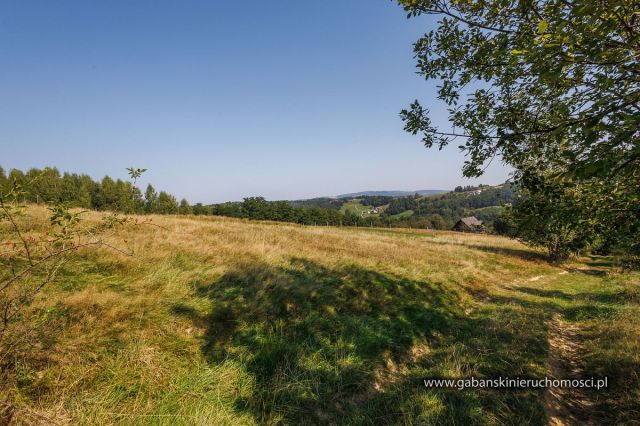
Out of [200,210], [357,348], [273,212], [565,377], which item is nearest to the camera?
[565,377]

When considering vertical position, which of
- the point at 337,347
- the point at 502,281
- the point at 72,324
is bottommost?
the point at 502,281

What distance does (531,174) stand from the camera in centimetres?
490

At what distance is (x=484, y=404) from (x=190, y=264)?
26.5ft

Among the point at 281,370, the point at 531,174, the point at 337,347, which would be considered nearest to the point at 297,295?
the point at 337,347

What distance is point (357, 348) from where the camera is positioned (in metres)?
6.67

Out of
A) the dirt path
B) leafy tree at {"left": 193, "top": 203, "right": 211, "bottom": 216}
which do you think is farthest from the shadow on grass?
leafy tree at {"left": 193, "top": 203, "right": 211, "bottom": 216}

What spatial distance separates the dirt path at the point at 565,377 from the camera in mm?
4957

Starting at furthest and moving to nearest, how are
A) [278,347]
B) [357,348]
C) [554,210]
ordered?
[357,348] < [278,347] < [554,210]

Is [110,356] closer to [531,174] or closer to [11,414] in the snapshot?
[11,414]

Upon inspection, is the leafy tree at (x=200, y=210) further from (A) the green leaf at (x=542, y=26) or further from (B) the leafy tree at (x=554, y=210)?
(A) the green leaf at (x=542, y=26)

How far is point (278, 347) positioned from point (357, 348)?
193cm

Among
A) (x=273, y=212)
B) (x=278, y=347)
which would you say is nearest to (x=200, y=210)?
(x=273, y=212)

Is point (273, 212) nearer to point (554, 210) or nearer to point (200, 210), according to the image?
point (200, 210)

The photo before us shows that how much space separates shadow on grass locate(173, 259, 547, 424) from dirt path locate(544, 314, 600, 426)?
288 mm
